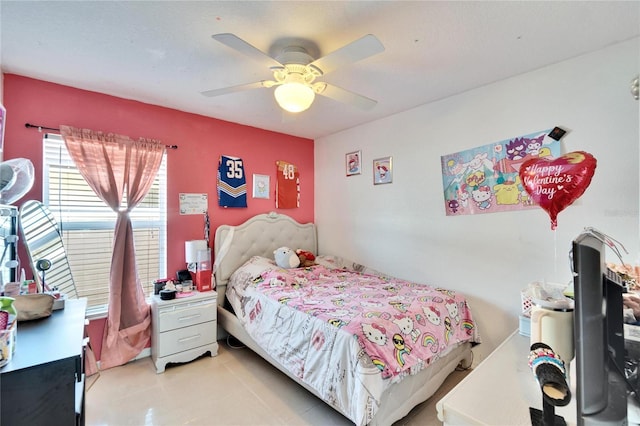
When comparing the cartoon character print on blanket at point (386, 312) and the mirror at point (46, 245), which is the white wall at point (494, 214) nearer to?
the cartoon character print on blanket at point (386, 312)

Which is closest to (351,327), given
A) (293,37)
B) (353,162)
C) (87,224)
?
(293,37)

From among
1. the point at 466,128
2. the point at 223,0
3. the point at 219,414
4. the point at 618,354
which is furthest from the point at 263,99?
the point at 618,354

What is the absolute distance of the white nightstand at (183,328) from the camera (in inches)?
100

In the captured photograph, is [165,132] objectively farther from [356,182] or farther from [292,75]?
[356,182]

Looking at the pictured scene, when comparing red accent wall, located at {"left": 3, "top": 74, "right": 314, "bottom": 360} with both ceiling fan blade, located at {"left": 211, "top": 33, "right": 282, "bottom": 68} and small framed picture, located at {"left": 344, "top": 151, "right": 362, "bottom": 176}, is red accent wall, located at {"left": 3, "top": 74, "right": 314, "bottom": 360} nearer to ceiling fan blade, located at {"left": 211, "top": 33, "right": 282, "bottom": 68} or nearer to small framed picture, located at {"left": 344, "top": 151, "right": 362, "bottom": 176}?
small framed picture, located at {"left": 344, "top": 151, "right": 362, "bottom": 176}

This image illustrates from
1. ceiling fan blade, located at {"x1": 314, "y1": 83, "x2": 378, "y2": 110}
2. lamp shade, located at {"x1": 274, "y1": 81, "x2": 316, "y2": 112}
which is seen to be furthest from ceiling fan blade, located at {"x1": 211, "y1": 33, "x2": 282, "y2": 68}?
ceiling fan blade, located at {"x1": 314, "y1": 83, "x2": 378, "y2": 110}

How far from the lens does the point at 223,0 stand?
4.82ft

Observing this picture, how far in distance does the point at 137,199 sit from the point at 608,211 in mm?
3700

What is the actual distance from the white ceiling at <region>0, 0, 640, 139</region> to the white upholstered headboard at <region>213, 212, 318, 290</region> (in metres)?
1.50

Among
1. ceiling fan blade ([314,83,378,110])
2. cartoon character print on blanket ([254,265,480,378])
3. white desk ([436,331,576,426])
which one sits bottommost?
cartoon character print on blanket ([254,265,480,378])

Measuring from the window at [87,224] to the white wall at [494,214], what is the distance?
222 centimetres

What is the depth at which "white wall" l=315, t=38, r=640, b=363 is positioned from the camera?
6.16 feet

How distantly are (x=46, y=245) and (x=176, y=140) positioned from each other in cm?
142

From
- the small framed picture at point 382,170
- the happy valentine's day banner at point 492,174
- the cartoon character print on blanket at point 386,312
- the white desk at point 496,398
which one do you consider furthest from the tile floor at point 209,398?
the small framed picture at point 382,170
